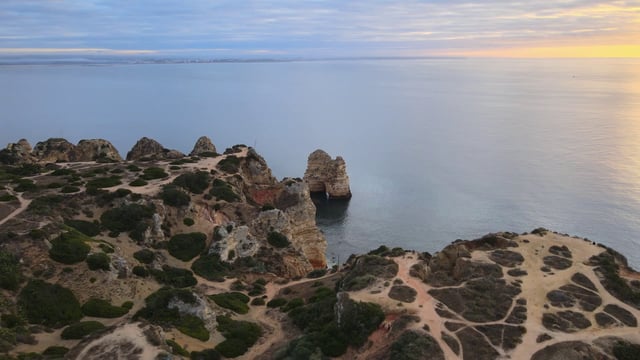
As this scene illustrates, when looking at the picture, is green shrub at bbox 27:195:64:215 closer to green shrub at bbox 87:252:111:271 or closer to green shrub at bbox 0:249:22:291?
green shrub at bbox 0:249:22:291

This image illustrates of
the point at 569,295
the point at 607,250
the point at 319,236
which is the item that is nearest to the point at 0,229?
the point at 319,236

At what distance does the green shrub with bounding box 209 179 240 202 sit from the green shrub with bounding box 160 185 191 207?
5190mm

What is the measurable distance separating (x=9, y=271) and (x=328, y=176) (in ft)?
236

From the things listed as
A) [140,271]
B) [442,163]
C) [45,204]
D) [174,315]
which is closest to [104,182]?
[45,204]

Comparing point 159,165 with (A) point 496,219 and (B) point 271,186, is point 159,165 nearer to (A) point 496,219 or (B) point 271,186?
(B) point 271,186

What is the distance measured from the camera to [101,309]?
1511 inches

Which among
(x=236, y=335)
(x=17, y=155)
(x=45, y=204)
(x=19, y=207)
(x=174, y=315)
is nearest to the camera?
(x=174, y=315)

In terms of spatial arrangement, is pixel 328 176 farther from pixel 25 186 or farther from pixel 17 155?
pixel 25 186

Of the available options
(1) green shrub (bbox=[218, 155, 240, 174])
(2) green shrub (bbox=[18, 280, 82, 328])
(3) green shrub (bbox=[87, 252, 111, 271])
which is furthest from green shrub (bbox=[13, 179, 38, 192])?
(1) green shrub (bbox=[218, 155, 240, 174])

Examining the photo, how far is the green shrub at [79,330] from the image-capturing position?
113ft

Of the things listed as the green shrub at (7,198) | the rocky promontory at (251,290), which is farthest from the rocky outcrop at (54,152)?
the green shrub at (7,198)

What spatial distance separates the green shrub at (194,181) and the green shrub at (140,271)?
56.0ft

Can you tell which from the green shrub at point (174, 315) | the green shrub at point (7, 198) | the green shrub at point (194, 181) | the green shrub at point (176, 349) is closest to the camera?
the green shrub at point (176, 349)

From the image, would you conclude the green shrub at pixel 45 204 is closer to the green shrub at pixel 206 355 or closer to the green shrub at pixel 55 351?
the green shrub at pixel 55 351
